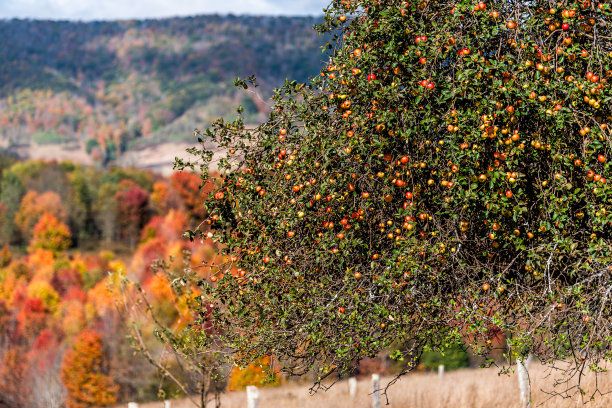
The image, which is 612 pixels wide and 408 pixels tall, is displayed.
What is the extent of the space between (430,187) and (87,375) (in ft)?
167

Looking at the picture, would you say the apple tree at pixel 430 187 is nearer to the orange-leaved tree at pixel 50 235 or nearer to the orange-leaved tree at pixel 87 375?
the orange-leaved tree at pixel 87 375

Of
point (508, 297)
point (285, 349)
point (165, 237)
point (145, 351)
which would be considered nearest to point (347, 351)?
point (285, 349)

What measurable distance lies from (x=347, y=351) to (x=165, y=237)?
317ft

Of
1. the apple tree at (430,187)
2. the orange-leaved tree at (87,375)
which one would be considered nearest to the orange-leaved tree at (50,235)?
the orange-leaved tree at (87,375)

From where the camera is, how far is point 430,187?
676cm

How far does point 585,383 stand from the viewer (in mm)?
10648

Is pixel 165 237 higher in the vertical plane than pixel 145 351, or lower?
lower

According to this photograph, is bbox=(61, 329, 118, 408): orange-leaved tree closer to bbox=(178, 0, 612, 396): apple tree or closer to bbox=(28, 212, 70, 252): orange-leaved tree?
bbox=(178, 0, 612, 396): apple tree

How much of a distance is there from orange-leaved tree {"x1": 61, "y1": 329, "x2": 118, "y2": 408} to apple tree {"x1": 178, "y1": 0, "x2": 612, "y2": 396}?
154 feet

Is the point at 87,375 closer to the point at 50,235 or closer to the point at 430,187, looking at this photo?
the point at 430,187

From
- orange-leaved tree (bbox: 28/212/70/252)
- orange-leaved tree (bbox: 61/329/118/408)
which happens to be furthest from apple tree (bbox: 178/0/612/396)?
orange-leaved tree (bbox: 28/212/70/252)

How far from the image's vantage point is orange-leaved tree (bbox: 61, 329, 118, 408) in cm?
4997

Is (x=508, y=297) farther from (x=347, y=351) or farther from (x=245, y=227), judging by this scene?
(x=245, y=227)

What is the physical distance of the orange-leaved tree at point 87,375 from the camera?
50.0 metres
